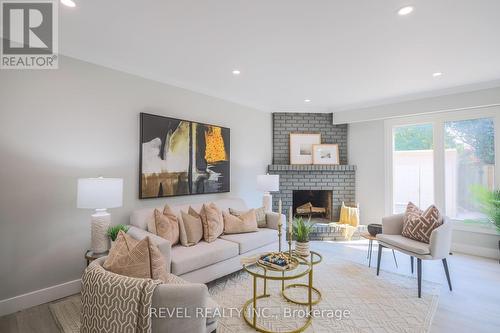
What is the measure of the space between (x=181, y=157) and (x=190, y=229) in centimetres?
109

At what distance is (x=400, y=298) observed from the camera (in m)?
2.54

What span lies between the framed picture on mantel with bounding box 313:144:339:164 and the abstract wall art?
6.49ft

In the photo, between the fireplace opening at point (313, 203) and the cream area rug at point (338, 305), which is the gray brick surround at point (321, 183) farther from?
the cream area rug at point (338, 305)

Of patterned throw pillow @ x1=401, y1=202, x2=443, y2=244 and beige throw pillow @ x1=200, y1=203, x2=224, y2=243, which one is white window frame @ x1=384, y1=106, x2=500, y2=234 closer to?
patterned throw pillow @ x1=401, y1=202, x2=443, y2=244

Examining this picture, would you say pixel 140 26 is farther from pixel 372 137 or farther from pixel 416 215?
Result: pixel 372 137

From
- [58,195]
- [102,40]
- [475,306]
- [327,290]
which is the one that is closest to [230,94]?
[102,40]

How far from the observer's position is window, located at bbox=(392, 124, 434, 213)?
4.39 m

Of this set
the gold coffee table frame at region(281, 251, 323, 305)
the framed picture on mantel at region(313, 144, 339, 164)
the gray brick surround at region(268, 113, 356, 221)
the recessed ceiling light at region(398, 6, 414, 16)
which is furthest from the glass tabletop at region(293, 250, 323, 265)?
the framed picture on mantel at region(313, 144, 339, 164)

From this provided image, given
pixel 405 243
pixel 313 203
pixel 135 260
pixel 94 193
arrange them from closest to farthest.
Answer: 1. pixel 135 260
2. pixel 94 193
3. pixel 405 243
4. pixel 313 203

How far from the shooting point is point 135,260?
5.15ft

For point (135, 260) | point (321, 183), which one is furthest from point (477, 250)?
point (135, 260)

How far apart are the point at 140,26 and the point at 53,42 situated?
3.21 ft

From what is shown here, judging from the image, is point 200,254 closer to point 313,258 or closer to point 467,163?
point 313,258

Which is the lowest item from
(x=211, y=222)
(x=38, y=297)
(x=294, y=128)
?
(x=38, y=297)
